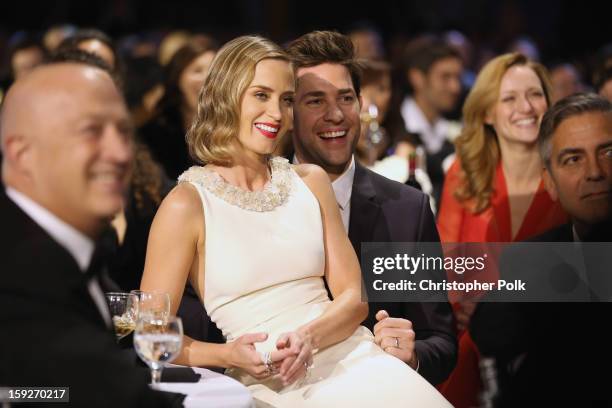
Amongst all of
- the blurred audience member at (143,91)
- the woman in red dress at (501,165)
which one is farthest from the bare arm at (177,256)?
the blurred audience member at (143,91)

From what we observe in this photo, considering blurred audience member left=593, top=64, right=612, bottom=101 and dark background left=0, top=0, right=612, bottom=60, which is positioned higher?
dark background left=0, top=0, right=612, bottom=60

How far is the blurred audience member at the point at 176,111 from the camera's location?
20.3ft

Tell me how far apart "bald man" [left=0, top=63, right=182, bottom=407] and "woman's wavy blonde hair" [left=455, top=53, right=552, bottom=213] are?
2837 millimetres

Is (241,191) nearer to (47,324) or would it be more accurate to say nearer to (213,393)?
(213,393)

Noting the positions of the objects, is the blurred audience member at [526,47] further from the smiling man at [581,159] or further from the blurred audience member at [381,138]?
the smiling man at [581,159]

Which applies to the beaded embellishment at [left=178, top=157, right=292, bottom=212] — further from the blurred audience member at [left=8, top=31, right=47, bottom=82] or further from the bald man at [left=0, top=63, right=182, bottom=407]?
the blurred audience member at [left=8, top=31, right=47, bottom=82]

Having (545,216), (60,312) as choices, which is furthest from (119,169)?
(545,216)

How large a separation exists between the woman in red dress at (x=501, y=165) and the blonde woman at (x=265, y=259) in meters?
1.46

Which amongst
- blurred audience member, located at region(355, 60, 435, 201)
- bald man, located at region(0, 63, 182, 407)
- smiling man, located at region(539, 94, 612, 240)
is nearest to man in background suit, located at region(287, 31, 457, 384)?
smiling man, located at region(539, 94, 612, 240)

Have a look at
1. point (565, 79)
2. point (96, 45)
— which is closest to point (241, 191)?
point (96, 45)

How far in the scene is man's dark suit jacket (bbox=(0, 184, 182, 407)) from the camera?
198 centimetres

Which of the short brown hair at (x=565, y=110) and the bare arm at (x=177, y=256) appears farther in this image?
the short brown hair at (x=565, y=110)

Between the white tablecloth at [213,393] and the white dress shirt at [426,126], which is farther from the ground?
the white dress shirt at [426,126]

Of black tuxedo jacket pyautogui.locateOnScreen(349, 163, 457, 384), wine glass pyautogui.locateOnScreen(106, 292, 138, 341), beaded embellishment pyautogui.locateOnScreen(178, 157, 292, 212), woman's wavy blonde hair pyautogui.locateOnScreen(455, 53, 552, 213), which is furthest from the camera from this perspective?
woman's wavy blonde hair pyautogui.locateOnScreen(455, 53, 552, 213)
